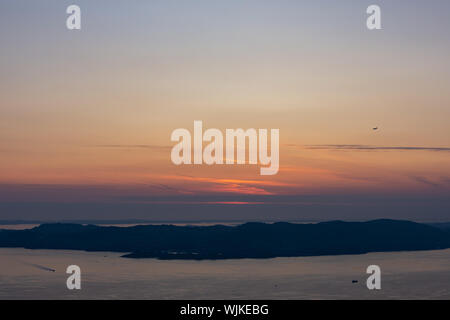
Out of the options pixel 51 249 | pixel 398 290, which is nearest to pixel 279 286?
pixel 398 290

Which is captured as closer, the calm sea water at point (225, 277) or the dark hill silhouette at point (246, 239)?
the calm sea water at point (225, 277)

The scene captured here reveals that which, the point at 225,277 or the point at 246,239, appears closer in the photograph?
the point at 225,277
